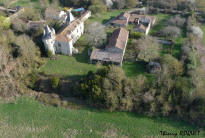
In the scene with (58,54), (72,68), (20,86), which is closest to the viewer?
(20,86)

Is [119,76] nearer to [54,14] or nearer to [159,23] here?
[159,23]

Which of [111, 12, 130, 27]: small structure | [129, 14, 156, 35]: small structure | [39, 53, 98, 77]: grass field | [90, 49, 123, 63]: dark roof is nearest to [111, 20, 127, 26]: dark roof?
[111, 12, 130, 27]: small structure

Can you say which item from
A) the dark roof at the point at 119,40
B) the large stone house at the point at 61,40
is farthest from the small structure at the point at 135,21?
the large stone house at the point at 61,40

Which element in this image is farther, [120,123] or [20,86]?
[20,86]

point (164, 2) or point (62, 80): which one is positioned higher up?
point (164, 2)

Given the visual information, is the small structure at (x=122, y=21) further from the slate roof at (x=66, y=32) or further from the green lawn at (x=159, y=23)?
the slate roof at (x=66, y=32)

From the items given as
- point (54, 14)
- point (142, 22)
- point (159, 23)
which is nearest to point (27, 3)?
point (54, 14)

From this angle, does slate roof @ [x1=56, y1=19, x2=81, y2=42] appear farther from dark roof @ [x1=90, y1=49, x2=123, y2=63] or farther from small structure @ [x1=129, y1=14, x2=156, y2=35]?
small structure @ [x1=129, y1=14, x2=156, y2=35]

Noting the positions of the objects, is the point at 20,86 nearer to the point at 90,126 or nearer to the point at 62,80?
the point at 62,80

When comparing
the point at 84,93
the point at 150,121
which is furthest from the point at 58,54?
the point at 150,121
